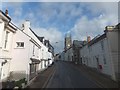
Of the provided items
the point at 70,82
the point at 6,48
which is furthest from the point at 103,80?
the point at 6,48

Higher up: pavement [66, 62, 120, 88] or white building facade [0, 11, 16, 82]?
white building facade [0, 11, 16, 82]

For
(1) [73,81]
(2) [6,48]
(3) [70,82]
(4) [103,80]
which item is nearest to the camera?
(2) [6,48]

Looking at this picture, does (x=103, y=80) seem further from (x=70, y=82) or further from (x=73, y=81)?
(x=70, y=82)

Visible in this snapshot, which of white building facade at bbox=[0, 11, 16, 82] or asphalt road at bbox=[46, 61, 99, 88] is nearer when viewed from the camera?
white building facade at bbox=[0, 11, 16, 82]

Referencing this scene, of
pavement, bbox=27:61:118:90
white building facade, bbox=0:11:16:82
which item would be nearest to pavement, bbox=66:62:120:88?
pavement, bbox=27:61:118:90

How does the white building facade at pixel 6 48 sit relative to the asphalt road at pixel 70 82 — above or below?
above

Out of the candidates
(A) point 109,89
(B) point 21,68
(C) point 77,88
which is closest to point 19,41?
(B) point 21,68

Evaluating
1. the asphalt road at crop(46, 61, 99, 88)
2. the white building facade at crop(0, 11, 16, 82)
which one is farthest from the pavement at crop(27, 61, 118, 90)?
the white building facade at crop(0, 11, 16, 82)

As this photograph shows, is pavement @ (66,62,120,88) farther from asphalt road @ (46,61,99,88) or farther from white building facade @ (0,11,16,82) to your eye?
white building facade @ (0,11,16,82)

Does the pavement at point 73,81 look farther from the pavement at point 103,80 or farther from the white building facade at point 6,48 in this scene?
the white building facade at point 6,48

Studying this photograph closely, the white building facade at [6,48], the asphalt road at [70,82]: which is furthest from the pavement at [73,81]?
the white building facade at [6,48]

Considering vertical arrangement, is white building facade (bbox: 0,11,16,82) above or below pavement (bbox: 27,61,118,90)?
above

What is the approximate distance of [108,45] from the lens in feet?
58.9

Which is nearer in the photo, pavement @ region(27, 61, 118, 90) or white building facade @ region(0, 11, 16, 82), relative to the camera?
white building facade @ region(0, 11, 16, 82)
